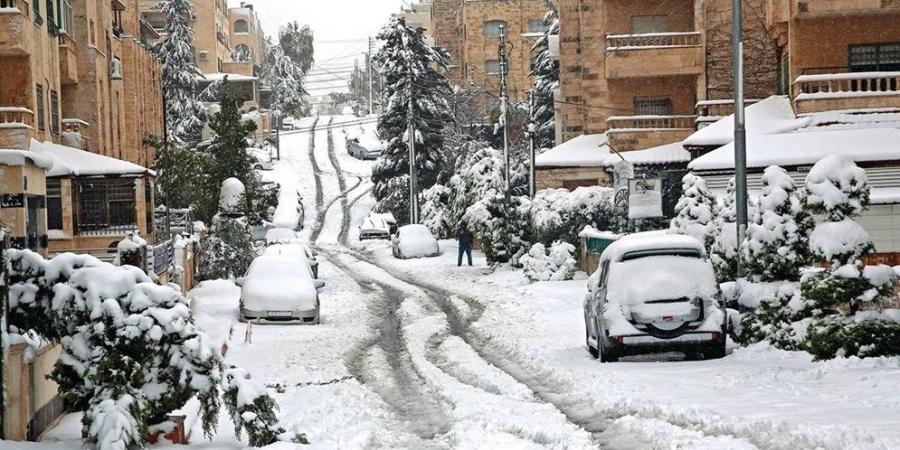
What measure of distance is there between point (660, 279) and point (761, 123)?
17.0 metres

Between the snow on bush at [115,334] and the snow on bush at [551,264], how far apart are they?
25.4 metres

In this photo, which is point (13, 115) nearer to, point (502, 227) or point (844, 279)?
point (502, 227)

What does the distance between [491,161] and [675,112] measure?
8771mm

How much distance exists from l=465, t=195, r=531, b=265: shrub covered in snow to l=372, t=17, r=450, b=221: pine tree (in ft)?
85.8

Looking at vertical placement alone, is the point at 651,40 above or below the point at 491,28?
below

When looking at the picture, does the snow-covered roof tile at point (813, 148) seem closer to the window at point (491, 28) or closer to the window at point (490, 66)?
the window at point (490, 66)

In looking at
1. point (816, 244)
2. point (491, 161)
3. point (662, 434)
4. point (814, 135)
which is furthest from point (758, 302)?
point (491, 161)

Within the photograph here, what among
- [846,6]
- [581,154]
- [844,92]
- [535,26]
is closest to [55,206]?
[581,154]

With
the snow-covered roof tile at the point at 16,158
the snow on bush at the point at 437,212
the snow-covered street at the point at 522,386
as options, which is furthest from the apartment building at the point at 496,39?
the snow-covered roof tile at the point at 16,158

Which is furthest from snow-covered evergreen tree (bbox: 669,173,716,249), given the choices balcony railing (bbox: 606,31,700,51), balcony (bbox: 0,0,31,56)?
balcony (bbox: 0,0,31,56)

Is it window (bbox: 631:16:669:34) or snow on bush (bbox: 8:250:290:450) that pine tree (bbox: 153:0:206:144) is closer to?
window (bbox: 631:16:669:34)

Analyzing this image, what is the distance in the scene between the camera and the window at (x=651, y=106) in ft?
155

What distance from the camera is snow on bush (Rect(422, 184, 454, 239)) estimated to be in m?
62.0

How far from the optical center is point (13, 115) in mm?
33094
